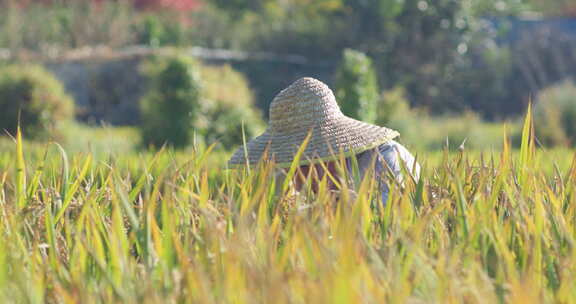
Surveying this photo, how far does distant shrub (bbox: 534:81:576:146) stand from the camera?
11.1 meters

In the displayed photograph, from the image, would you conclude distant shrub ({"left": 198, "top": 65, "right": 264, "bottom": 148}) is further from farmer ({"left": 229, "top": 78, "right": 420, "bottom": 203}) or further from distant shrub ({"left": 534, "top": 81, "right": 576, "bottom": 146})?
farmer ({"left": 229, "top": 78, "right": 420, "bottom": 203})

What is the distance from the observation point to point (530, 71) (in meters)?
17.5

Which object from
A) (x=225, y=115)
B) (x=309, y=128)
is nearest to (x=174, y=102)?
(x=225, y=115)

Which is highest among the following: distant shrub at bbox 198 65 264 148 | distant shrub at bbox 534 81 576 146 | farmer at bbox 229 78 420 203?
farmer at bbox 229 78 420 203

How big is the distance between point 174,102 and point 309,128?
6932mm

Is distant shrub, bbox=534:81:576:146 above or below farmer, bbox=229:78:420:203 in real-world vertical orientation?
below

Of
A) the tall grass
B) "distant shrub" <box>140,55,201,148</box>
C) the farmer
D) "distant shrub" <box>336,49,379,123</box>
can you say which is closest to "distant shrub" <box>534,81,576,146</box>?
"distant shrub" <box>336,49,379,123</box>

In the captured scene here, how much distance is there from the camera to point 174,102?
989cm

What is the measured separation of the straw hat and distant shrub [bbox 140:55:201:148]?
261 inches

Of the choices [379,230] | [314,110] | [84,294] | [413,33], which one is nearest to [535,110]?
[413,33]

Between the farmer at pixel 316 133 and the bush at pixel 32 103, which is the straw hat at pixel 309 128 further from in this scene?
the bush at pixel 32 103

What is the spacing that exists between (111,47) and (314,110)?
13.6 metres

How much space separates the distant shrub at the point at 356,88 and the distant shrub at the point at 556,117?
2481 millimetres

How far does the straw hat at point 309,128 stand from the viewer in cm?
300
